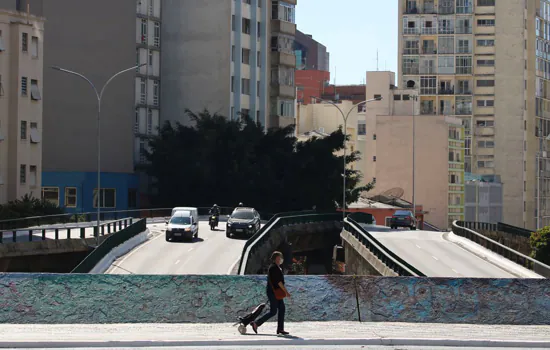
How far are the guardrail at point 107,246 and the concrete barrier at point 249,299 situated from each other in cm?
1237

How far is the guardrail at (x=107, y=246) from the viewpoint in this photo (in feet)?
135

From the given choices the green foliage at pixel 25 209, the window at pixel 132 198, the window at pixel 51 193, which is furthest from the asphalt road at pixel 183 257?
the window at pixel 132 198

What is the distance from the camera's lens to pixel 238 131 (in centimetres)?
9269

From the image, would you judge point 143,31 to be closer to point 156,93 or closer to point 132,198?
point 156,93

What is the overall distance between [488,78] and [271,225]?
95891mm

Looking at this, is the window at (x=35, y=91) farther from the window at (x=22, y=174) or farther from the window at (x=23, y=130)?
the window at (x=22, y=174)

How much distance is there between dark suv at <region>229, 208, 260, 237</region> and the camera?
64562 millimetres

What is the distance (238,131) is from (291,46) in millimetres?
25176

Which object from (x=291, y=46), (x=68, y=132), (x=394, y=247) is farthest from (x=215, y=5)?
(x=394, y=247)

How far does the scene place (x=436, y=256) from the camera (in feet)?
196

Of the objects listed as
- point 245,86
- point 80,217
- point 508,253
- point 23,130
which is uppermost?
point 245,86

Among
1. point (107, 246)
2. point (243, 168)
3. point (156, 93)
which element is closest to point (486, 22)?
point (156, 93)

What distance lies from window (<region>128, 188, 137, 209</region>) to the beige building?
68.0 feet

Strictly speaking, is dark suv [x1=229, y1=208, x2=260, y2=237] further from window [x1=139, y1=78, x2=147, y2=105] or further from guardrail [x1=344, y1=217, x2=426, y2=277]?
window [x1=139, y1=78, x2=147, y2=105]
